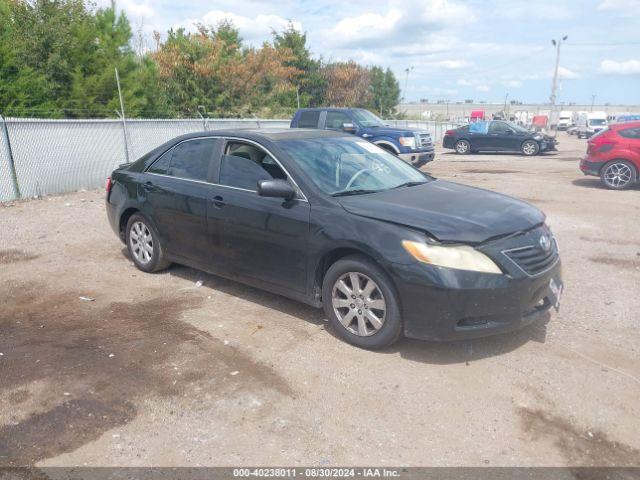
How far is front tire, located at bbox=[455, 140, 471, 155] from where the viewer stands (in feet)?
80.7

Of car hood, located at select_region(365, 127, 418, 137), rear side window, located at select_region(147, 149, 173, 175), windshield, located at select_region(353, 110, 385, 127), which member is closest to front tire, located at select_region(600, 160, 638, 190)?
car hood, located at select_region(365, 127, 418, 137)

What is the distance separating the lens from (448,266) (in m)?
3.78

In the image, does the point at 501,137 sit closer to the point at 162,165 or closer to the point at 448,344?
the point at 162,165

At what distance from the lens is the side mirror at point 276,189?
14.8 ft

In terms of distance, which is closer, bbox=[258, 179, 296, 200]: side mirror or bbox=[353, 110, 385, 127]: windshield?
bbox=[258, 179, 296, 200]: side mirror

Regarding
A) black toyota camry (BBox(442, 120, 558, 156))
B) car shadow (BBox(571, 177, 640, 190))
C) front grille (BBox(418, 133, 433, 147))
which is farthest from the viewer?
black toyota camry (BBox(442, 120, 558, 156))

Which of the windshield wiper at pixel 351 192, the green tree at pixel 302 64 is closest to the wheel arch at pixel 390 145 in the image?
the windshield wiper at pixel 351 192

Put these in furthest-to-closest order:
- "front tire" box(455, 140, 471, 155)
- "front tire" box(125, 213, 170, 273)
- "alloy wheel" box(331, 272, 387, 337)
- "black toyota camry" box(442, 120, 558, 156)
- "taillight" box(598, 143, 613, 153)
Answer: "front tire" box(455, 140, 471, 155)
"black toyota camry" box(442, 120, 558, 156)
"taillight" box(598, 143, 613, 153)
"front tire" box(125, 213, 170, 273)
"alloy wheel" box(331, 272, 387, 337)

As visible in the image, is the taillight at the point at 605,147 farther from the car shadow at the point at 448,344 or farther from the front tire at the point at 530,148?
the front tire at the point at 530,148

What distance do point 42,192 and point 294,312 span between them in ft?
28.1

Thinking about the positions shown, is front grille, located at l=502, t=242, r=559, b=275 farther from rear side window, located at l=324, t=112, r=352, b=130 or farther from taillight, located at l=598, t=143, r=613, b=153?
rear side window, located at l=324, t=112, r=352, b=130

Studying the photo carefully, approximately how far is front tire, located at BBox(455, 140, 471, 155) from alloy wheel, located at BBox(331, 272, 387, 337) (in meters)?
21.7

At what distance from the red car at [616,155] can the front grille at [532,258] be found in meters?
9.64

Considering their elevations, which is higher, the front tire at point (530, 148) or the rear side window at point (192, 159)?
the rear side window at point (192, 159)
